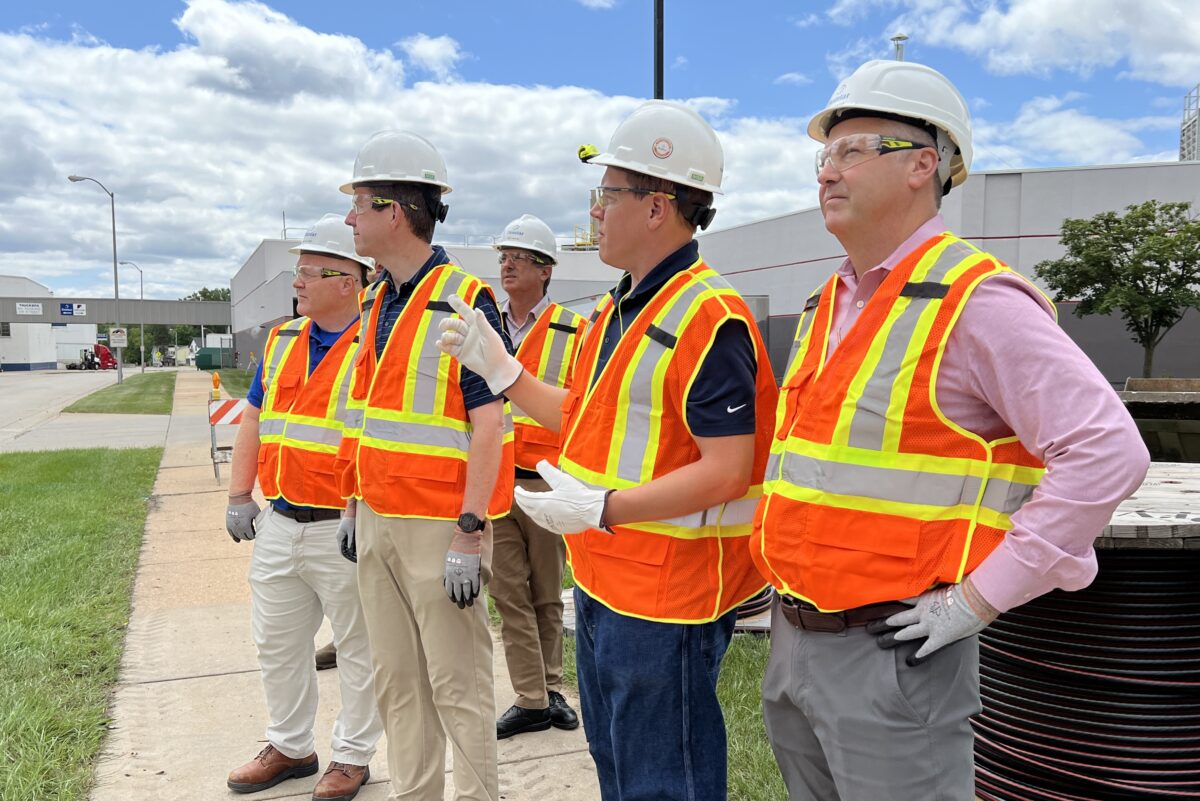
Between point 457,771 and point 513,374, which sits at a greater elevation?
point 513,374

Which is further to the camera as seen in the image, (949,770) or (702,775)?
(702,775)

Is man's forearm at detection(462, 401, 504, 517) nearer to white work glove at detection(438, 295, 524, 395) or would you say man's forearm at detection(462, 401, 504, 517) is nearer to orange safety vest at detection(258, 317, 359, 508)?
white work glove at detection(438, 295, 524, 395)

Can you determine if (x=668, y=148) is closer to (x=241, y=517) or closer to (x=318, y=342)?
(x=318, y=342)

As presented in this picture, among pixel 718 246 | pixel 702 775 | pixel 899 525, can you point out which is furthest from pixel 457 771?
pixel 718 246

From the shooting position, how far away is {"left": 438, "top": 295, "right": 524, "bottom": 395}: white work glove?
2.69m

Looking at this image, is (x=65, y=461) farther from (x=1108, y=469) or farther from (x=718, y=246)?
(x=718, y=246)

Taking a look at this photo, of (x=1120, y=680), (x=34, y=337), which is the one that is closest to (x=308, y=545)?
(x=1120, y=680)

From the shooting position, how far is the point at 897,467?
172 centimetres

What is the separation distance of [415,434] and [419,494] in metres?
0.21

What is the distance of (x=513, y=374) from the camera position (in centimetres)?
273

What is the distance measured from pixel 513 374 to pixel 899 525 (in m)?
1.37

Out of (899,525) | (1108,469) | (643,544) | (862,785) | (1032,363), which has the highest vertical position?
(1032,363)

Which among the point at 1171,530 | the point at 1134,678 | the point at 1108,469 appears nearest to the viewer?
the point at 1108,469

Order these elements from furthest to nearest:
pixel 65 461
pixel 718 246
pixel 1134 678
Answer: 1. pixel 718 246
2. pixel 65 461
3. pixel 1134 678
